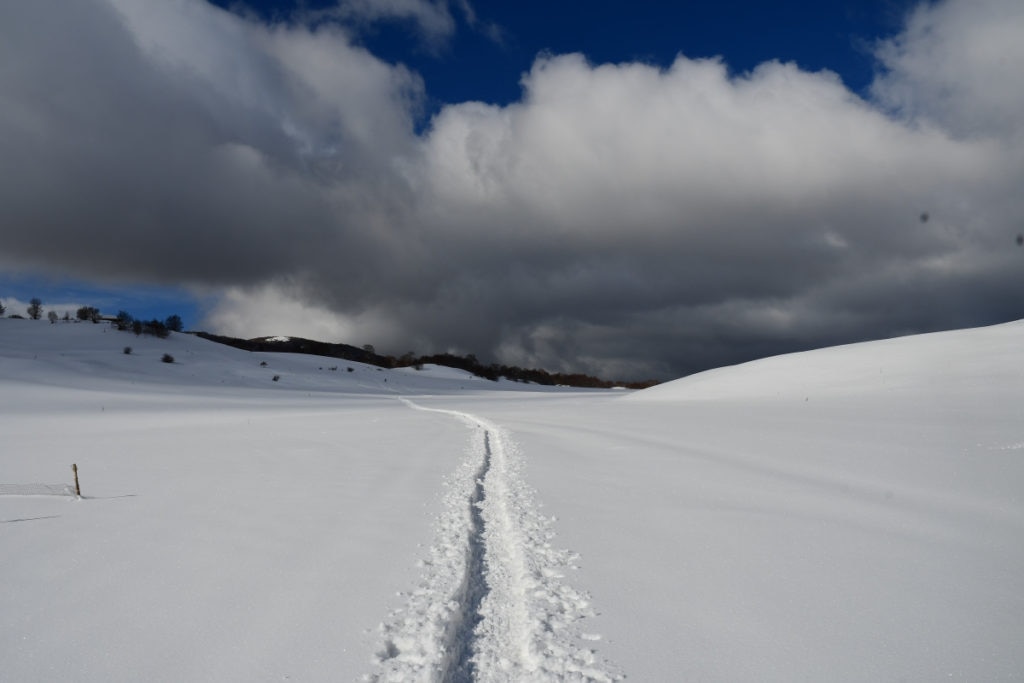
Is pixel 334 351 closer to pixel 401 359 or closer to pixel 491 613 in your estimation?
pixel 401 359

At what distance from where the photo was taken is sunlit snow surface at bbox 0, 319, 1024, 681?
3.48 m

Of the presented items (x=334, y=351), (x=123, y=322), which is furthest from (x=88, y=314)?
(x=334, y=351)

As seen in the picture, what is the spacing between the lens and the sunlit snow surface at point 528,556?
3480mm

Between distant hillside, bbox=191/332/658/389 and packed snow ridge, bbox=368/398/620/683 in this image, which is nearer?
packed snow ridge, bbox=368/398/620/683

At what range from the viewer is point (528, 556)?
5.24 meters

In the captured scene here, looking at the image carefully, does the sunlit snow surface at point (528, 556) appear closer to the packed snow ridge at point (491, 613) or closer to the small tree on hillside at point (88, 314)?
the packed snow ridge at point (491, 613)

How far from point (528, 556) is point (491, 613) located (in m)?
1.16

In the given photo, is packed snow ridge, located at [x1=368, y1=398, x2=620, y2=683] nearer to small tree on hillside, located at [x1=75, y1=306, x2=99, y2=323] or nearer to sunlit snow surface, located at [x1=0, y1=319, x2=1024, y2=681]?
sunlit snow surface, located at [x1=0, y1=319, x2=1024, y2=681]

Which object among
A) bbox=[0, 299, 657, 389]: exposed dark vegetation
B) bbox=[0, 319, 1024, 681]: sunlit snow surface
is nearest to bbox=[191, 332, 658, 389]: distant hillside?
bbox=[0, 299, 657, 389]: exposed dark vegetation

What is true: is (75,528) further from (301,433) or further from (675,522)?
(301,433)

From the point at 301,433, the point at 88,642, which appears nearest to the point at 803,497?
the point at 88,642

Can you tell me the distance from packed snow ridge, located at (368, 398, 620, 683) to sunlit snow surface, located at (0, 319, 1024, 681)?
0.07 ft

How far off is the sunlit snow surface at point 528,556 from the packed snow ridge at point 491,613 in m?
0.02

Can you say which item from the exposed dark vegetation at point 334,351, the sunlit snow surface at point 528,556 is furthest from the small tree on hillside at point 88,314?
the sunlit snow surface at point 528,556
